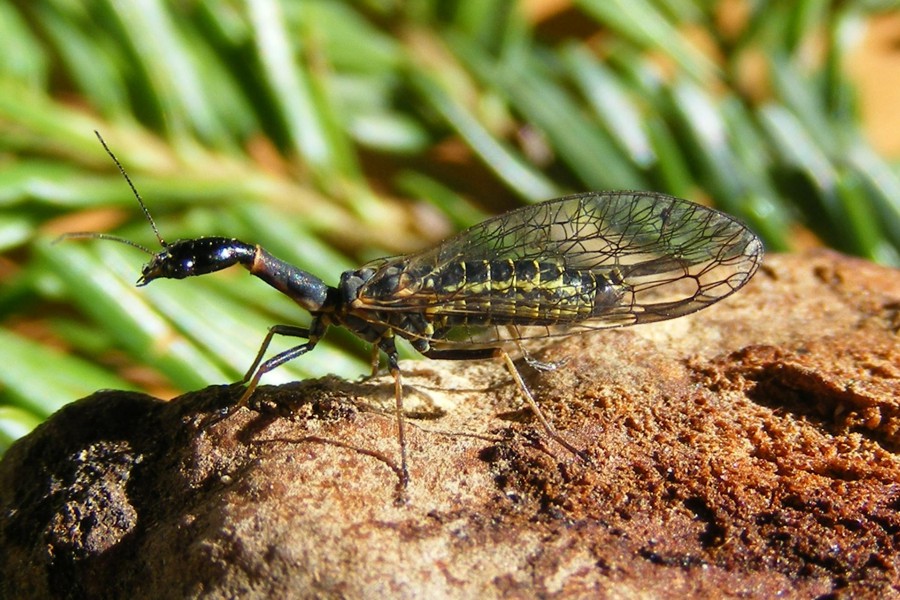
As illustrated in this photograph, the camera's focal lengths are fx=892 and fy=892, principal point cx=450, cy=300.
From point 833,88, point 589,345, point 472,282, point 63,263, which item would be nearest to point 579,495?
point 589,345

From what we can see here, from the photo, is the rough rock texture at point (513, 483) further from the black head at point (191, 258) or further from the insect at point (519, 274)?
the black head at point (191, 258)

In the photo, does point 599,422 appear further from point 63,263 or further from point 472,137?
point 472,137

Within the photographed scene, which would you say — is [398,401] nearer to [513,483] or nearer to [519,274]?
[513,483]

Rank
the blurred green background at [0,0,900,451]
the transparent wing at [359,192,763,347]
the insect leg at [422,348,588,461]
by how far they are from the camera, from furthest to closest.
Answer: the blurred green background at [0,0,900,451], the transparent wing at [359,192,763,347], the insect leg at [422,348,588,461]

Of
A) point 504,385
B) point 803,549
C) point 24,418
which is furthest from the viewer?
point 24,418

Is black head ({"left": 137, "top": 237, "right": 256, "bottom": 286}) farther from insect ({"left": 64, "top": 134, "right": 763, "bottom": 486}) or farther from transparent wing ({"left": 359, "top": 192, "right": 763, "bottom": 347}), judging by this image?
transparent wing ({"left": 359, "top": 192, "right": 763, "bottom": 347})

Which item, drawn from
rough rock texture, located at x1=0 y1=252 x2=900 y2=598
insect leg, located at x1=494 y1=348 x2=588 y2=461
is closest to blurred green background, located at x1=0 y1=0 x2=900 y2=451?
rough rock texture, located at x1=0 y1=252 x2=900 y2=598
